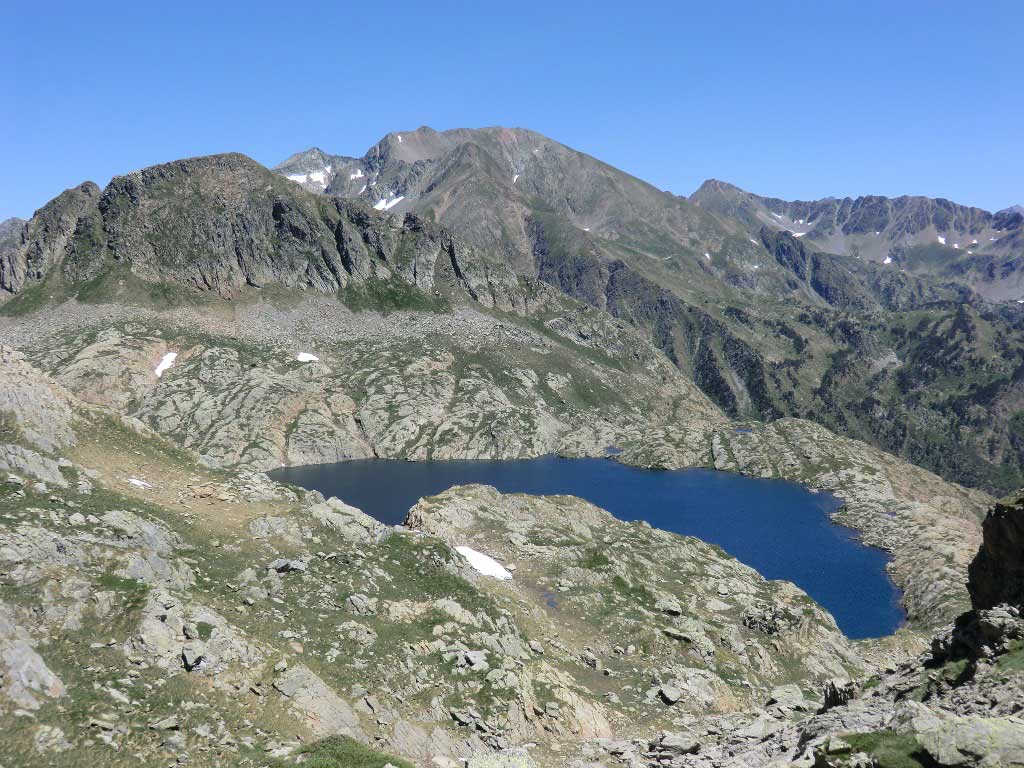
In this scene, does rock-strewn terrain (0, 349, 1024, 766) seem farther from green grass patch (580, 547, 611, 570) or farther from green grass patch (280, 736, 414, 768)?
green grass patch (580, 547, 611, 570)

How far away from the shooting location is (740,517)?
17112 centimetres

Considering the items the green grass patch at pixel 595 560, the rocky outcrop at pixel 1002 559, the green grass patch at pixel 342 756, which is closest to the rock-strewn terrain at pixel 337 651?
the rocky outcrop at pixel 1002 559

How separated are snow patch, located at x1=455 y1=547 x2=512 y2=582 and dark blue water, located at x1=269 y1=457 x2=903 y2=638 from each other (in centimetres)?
7055

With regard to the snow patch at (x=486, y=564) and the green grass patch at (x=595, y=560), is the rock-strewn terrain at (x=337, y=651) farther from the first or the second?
the green grass patch at (x=595, y=560)

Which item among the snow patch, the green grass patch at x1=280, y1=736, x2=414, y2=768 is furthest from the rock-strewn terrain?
the snow patch

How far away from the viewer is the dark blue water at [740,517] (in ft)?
398

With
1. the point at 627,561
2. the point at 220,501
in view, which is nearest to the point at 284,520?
the point at 220,501

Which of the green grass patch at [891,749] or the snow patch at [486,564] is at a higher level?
the green grass patch at [891,749]

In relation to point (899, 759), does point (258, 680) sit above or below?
below

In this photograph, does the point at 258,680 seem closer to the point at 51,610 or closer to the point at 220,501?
the point at 51,610

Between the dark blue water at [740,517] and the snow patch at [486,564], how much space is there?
70555mm

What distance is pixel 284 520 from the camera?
4647 centimetres

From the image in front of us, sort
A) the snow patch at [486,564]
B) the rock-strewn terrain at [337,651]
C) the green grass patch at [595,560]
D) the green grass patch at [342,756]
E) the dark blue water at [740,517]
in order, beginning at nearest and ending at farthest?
the green grass patch at [342,756], the rock-strewn terrain at [337,651], the snow patch at [486,564], the green grass patch at [595,560], the dark blue water at [740,517]

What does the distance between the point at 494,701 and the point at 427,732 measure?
5.31 metres
